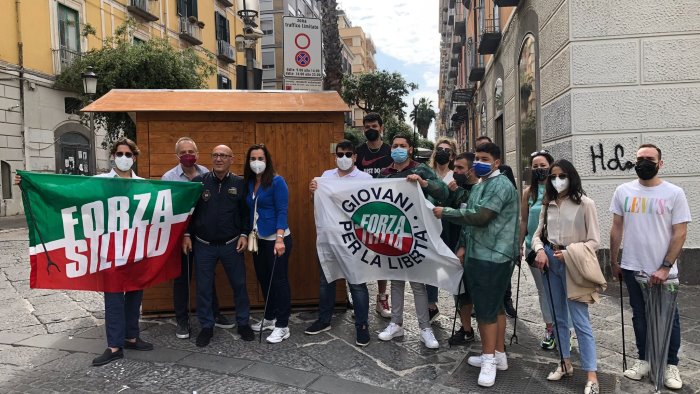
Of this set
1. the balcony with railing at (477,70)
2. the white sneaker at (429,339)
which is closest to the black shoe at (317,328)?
the white sneaker at (429,339)

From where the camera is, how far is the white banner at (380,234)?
4.70 metres

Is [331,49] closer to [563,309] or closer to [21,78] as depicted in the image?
[563,309]

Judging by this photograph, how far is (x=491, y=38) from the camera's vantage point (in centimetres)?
1338

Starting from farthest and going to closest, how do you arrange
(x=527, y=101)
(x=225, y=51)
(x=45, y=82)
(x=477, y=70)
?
(x=225, y=51) → (x=45, y=82) → (x=477, y=70) → (x=527, y=101)

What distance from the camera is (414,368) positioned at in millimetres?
4242

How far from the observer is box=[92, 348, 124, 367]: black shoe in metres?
4.31

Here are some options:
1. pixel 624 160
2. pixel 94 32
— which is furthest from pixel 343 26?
pixel 624 160

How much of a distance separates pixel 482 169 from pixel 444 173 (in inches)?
55.9

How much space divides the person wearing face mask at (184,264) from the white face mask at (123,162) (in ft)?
1.38

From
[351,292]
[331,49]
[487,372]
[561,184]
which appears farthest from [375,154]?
[331,49]

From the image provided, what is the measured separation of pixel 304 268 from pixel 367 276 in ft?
3.60

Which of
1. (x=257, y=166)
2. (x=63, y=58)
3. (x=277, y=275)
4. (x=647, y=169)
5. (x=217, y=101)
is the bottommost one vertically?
(x=277, y=275)

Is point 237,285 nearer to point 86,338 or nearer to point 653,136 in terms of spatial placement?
point 86,338

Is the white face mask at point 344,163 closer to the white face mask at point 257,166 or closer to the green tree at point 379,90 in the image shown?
the white face mask at point 257,166
